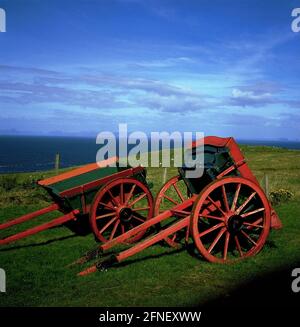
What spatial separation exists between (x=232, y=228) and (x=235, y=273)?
0.86 m

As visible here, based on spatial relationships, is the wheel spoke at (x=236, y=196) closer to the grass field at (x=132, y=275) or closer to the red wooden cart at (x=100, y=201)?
the grass field at (x=132, y=275)

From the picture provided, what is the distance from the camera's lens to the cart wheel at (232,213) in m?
6.37

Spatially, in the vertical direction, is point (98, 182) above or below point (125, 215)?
above

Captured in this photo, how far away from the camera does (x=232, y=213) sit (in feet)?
21.9

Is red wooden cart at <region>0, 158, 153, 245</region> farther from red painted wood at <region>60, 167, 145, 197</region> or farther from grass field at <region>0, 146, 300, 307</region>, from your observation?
grass field at <region>0, 146, 300, 307</region>

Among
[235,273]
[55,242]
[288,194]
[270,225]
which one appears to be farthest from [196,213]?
[288,194]

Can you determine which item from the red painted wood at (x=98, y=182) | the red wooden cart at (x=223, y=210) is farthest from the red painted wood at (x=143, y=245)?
the red painted wood at (x=98, y=182)

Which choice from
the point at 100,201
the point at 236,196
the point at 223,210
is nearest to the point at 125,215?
the point at 100,201

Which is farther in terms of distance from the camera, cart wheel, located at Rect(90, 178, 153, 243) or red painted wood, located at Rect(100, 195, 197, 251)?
cart wheel, located at Rect(90, 178, 153, 243)

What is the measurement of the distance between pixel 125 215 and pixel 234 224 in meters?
2.62

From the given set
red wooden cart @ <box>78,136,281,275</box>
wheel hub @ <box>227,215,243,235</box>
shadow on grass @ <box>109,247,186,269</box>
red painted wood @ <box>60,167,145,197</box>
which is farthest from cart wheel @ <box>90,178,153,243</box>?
wheel hub @ <box>227,215,243,235</box>

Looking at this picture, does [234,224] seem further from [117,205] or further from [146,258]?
[117,205]

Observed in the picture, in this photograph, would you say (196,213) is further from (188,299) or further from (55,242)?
(55,242)

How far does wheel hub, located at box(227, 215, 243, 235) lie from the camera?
6.63 meters
